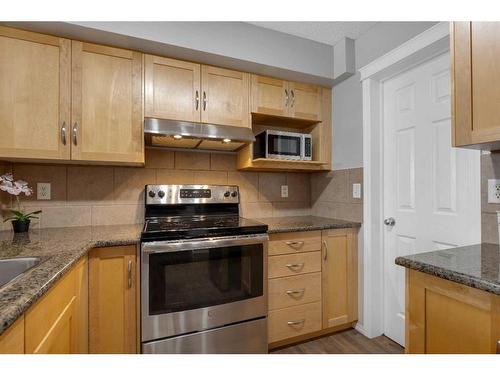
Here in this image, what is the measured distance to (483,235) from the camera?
4.45ft

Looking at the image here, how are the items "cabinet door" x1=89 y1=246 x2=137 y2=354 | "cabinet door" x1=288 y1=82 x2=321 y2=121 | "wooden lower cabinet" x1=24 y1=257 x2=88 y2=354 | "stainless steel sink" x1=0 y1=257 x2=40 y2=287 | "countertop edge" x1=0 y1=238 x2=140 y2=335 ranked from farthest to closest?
1. "cabinet door" x1=288 y1=82 x2=321 y2=121
2. "cabinet door" x1=89 y1=246 x2=137 y2=354
3. "stainless steel sink" x1=0 y1=257 x2=40 y2=287
4. "wooden lower cabinet" x1=24 y1=257 x2=88 y2=354
5. "countertop edge" x1=0 y1=238 x2=140 y2=335

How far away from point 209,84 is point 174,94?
270 mm

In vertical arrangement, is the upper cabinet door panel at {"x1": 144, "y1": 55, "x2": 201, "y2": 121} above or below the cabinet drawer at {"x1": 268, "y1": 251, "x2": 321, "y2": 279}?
above

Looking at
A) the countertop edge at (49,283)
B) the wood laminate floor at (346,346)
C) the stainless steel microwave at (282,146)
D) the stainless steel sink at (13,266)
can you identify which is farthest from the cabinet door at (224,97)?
the wood laminate floor at (346,346)

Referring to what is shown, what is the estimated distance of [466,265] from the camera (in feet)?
3.19

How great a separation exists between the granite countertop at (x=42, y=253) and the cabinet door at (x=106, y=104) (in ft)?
1.65

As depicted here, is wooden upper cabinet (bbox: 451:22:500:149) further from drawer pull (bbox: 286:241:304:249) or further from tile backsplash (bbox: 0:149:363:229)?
drawer pull (bbox: 286:241:304:249)

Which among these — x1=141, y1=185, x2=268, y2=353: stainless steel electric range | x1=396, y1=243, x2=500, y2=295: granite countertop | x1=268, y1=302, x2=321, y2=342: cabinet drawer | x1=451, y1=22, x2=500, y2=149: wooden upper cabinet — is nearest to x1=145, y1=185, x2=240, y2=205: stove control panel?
x1=141, y1=185, x2=268, y2=353: stainless steel electric range

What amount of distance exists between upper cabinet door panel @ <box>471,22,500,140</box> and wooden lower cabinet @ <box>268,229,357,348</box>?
117cm

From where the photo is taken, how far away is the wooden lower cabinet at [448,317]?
2.72 feet

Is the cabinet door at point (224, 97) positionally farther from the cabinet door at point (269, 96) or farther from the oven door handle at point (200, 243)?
the oven door handle at point (200, 243)

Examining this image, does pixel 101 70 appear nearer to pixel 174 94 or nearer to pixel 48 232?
pixel 174 94

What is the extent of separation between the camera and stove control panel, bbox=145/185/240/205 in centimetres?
204

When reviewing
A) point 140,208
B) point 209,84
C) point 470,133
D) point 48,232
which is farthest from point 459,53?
point 48,232
